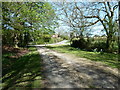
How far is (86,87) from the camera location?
8.20 feet

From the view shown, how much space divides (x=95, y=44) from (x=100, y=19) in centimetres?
322

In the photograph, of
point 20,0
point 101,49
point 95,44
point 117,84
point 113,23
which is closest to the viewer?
point 117,84

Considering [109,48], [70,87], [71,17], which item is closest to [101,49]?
[109,48]

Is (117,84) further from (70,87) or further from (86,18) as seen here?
(86,18)

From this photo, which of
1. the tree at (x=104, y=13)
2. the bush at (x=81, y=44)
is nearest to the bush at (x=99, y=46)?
the tree at (x=104, y=13)

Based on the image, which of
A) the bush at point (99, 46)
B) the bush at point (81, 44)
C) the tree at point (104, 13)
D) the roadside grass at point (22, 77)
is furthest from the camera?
the bush at point (81, 44)

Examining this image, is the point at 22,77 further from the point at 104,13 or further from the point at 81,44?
the point at 81,44

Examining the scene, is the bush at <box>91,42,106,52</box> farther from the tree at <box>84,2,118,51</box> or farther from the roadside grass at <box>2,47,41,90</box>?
the roadside grass at <box>2,47,41,90</box>

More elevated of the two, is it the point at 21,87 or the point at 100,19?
the point at 100,19

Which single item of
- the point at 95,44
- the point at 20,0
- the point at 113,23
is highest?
the point at 20,0

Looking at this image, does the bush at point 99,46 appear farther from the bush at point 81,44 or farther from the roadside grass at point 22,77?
the roadside grass at point 22,77

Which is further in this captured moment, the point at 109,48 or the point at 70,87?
the point at 109,48

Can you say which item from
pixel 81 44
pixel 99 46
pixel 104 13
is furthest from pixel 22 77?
pixel 81 44

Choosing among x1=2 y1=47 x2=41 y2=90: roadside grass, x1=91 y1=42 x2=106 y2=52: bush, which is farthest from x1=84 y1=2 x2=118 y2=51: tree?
x1=2 y1=47 x2=41 y2=90: roadside grass
